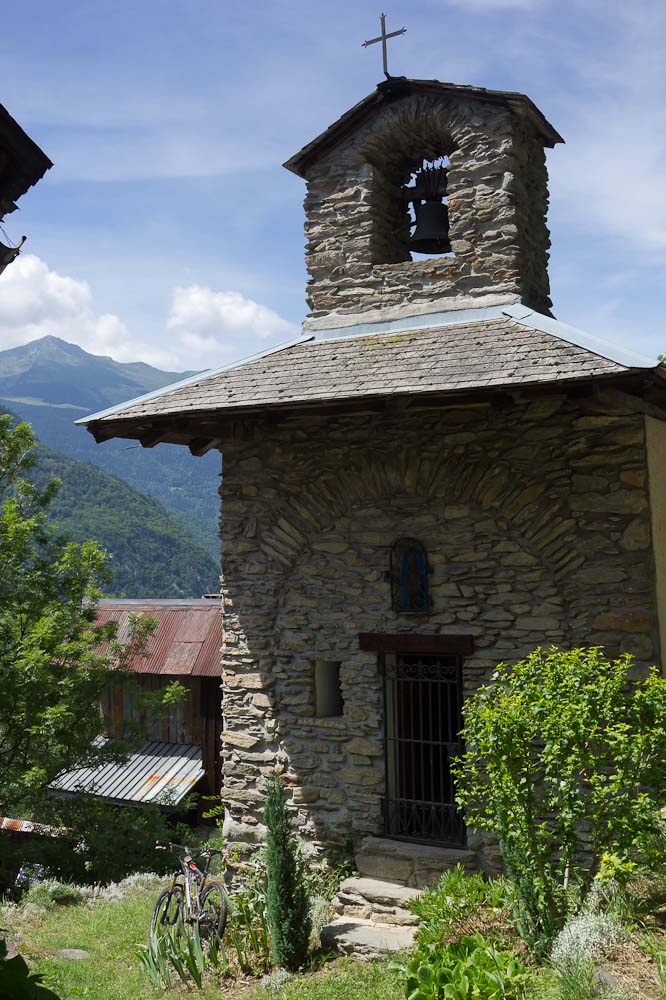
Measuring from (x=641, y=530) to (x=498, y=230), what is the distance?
298 centimetres

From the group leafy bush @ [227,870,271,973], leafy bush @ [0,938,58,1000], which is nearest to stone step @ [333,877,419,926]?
leafy bush @ [227,870,271,973]

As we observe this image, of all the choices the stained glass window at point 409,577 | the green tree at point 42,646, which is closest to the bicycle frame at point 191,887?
the stained glass window at point 409,577

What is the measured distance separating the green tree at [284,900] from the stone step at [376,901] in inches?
19.7

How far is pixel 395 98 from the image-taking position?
8438 mm

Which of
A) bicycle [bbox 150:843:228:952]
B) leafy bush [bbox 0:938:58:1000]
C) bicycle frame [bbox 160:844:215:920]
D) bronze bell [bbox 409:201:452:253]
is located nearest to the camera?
leafy bush [bbox 0:938:58:1000]

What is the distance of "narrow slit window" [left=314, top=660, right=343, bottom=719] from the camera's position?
8133 millimetres

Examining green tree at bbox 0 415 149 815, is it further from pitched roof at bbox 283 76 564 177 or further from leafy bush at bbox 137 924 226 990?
pitched roof at bbox 283 76 564 177

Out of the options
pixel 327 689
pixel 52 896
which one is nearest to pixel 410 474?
pixel 327 689

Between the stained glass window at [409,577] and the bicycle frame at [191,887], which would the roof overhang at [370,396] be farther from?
the bicycle frame at [191,887]

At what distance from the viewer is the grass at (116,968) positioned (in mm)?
6189

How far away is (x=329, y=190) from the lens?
28.8 feet

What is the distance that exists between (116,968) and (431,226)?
7.00 meters

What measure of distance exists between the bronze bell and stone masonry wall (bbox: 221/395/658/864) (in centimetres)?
208

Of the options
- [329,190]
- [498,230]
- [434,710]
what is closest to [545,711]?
[434,710]
